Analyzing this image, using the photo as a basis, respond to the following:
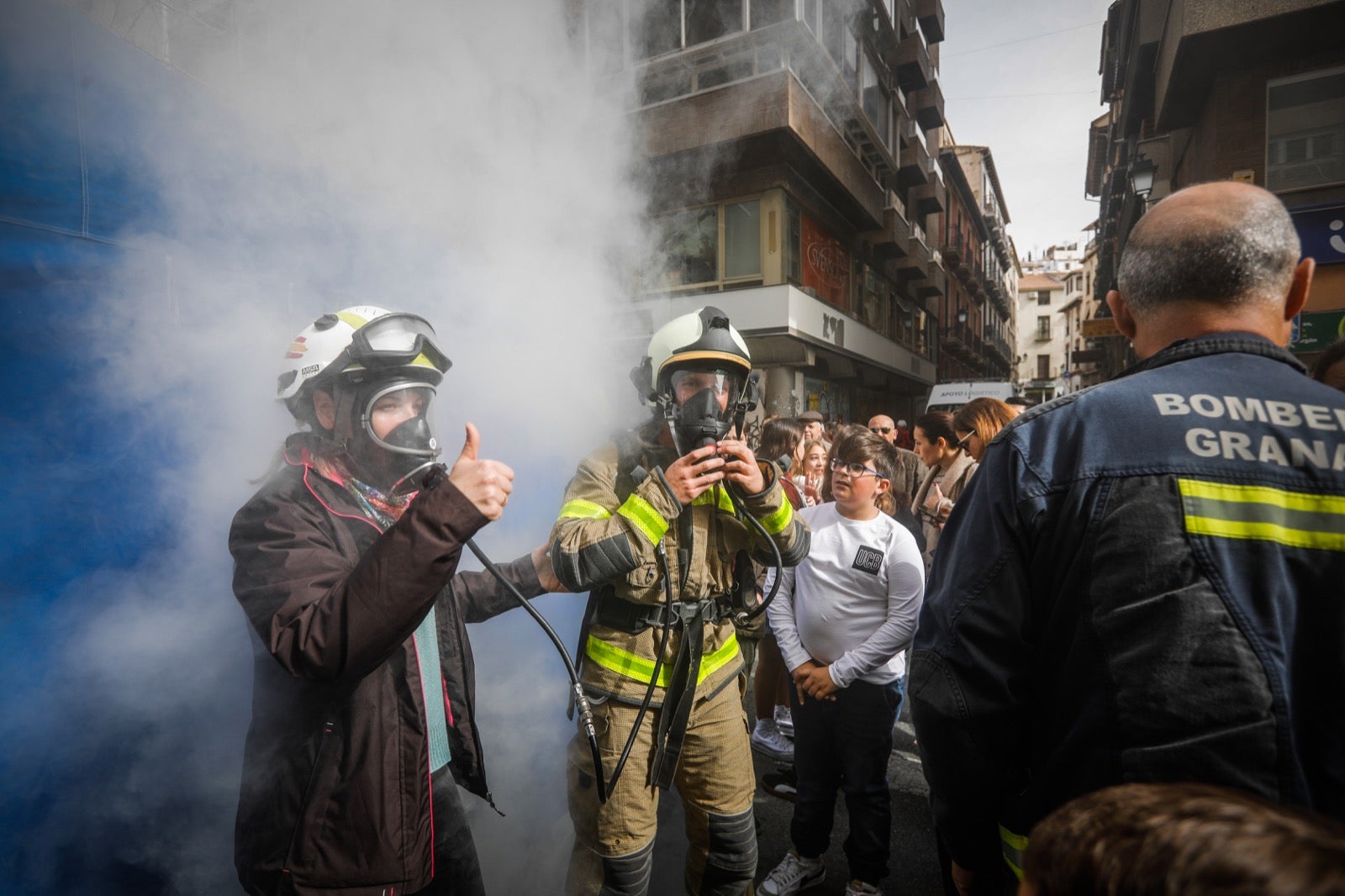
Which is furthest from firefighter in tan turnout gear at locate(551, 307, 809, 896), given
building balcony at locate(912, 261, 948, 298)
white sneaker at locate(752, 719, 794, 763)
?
building balcony at locate(912, 261, 948, 298)

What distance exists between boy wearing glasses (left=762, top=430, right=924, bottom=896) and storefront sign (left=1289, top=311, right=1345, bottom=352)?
Answer: 7.90 m

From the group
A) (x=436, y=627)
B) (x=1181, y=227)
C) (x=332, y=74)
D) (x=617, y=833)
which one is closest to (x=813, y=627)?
(x=617, y=833)

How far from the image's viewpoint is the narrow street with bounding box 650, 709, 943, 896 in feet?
8.07

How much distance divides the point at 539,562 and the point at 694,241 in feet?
37.3

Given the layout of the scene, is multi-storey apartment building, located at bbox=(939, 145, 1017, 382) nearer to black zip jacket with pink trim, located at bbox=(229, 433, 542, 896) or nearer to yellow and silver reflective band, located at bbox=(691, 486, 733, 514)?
yellow and silver reflective band, located at bbox=(691, 486, 733, 514)

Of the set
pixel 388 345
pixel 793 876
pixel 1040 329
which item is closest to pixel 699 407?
pixel 388 345

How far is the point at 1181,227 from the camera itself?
3.58 ft

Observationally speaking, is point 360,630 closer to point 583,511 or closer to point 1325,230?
point 583,511

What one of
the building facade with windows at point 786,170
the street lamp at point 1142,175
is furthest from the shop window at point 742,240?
the street lamp at point 1142,175

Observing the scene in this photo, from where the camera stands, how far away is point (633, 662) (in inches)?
73.9

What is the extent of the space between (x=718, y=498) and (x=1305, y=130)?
972 centimetres

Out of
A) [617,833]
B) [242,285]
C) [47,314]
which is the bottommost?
[617,833]

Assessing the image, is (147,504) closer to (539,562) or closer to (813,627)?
(539,562)

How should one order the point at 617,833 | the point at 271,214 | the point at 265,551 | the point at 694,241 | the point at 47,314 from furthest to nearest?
the point at 694,241 < the point at 271,214 < the point at 617,833 < the point at 47,314 < the point at 265,551
